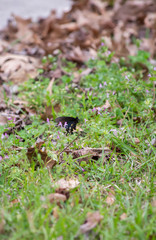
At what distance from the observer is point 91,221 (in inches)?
62.1

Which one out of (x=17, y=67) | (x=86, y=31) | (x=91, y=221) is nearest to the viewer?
(x=91, y=221)

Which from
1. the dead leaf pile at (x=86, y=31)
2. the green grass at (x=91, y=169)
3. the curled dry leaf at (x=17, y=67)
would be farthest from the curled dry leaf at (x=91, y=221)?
the dead leaf pile at (x=86, y=31)

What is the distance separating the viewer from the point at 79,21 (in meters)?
4.74

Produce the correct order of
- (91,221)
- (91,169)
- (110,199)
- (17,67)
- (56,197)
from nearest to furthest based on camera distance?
1. (91,221)
2. (56,197)
3. (110,199)
4. (91,169)
5. (17,67)

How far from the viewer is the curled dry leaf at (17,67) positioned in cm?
359

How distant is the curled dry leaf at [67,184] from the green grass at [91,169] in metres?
0.03

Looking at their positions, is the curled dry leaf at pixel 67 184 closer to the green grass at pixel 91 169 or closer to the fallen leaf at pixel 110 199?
the green grass at pixel 91 169

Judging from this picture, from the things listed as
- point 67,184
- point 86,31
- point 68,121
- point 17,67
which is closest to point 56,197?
point 67,184

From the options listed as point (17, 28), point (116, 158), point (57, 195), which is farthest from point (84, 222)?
point (17, 28)

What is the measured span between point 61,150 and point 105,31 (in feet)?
9.85

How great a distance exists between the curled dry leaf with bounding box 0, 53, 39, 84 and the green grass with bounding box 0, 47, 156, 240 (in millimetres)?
338

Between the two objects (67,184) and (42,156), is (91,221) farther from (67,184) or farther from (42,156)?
(42,156)

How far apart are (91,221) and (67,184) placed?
15.1 inches

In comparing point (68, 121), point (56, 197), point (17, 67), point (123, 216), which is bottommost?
point (123, 216)
